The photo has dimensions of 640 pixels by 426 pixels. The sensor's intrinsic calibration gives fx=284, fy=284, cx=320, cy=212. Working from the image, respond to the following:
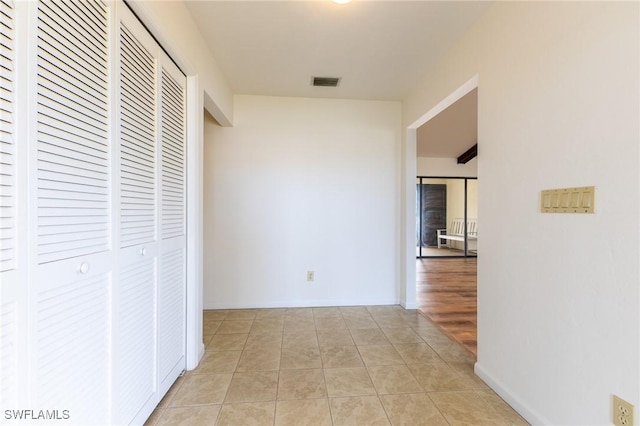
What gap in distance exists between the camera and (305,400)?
170 centimetres

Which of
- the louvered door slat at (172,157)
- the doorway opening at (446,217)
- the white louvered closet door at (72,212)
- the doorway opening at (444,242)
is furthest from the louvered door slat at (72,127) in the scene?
the doorway opening at (446,217)

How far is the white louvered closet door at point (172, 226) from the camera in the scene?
5.50 ft

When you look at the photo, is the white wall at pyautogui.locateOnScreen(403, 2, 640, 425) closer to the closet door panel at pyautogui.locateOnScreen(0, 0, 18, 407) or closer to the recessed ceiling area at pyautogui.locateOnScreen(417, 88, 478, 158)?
the closet door panel at pyautogui.locateOnScreen(0, 0, 18, 407)

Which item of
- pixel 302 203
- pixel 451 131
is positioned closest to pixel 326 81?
pixel 302 203

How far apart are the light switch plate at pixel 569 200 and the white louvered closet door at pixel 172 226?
2.06 meters

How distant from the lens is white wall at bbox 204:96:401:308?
328cm

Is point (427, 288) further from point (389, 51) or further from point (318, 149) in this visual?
point (389, 51)

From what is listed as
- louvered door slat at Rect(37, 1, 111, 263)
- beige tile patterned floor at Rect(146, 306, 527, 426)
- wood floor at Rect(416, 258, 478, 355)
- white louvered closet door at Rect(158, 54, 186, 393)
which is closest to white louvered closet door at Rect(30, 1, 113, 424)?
louvered door slat at Rect(37, 1, 111, 263)

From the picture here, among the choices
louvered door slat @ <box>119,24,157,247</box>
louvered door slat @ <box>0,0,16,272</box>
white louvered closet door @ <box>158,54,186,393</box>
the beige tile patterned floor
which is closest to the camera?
louvered door slat @ <box>0,0,16,272</box>

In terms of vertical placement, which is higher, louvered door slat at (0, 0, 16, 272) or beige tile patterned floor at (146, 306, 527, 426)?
louvered door slat at (0, 0, 16, 272)

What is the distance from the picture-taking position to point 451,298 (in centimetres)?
382

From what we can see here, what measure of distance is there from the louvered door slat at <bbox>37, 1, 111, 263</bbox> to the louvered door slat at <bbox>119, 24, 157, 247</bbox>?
0.12m

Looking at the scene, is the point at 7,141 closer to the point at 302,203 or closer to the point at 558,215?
the point at 558,215

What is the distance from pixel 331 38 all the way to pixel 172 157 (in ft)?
4.80
